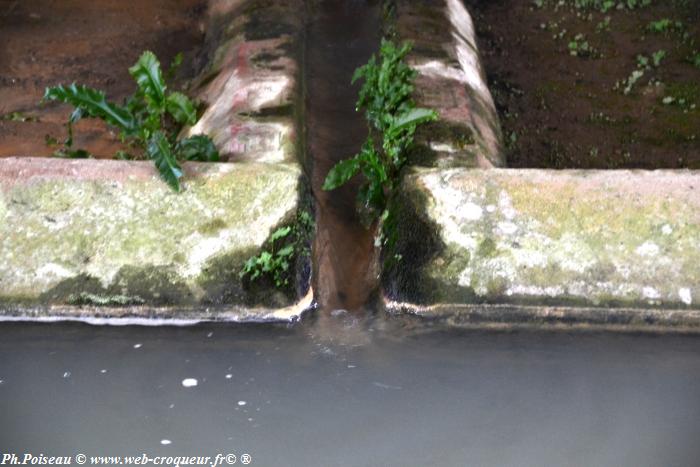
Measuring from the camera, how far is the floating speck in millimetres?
3373

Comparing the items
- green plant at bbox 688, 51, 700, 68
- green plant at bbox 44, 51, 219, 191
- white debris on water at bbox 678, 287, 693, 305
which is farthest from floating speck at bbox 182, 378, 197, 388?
green plant at bbox 688, 51, 700, 68

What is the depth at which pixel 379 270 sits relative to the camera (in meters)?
3.87

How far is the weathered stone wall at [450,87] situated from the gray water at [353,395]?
1.08 meters

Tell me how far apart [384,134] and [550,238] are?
3.16ft

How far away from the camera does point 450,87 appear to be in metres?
4.77

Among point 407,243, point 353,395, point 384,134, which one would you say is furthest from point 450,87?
point 353,395

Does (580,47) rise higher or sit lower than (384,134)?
higher

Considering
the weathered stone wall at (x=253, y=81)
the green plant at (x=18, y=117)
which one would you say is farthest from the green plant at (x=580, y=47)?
the green plant at (x=18, y=117)

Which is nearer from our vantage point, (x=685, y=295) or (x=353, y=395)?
(x=353, y=395)

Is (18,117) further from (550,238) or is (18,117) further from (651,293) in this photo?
(651,293)

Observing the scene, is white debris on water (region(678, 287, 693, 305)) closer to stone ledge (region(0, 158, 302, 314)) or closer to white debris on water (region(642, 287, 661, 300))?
white debris on water (region(642, 287, 661, 300))

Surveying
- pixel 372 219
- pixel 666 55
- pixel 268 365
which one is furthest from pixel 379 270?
pixel 666 55

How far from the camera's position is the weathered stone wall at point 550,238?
142 inches

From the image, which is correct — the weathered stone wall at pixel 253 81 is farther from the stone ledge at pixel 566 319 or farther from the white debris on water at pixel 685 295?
the white debris on water at pixel 685 295
